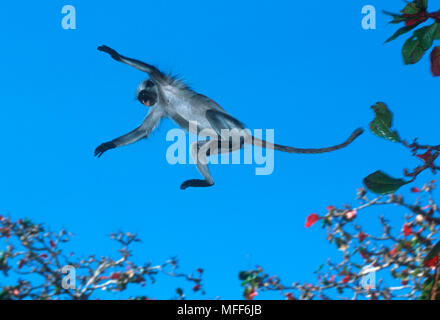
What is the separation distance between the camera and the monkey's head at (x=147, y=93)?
5.19 meters

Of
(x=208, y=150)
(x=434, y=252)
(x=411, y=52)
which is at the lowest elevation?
(x=434, y=252)

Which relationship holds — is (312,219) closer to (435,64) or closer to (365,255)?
(365,255)

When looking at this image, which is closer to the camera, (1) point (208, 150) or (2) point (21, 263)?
(1) point (208, 150)

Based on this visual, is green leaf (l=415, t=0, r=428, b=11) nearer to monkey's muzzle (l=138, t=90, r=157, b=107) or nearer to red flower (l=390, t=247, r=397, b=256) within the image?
red flower (l=390, t=247, r=397, b=256)

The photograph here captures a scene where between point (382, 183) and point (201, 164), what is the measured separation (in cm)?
277

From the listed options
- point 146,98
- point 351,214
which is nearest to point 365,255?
point 351,214

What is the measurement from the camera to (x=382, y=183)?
6.89 feet

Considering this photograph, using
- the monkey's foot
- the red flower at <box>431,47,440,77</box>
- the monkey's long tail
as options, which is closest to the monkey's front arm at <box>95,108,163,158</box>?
the monkey's foot

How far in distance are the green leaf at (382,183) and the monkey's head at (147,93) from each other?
3.57m

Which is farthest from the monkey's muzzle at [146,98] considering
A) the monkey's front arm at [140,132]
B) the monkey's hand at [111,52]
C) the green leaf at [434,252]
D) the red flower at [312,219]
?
the green leaf at [434,252]

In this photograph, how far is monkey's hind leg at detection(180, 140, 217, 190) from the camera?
14.4 ft
